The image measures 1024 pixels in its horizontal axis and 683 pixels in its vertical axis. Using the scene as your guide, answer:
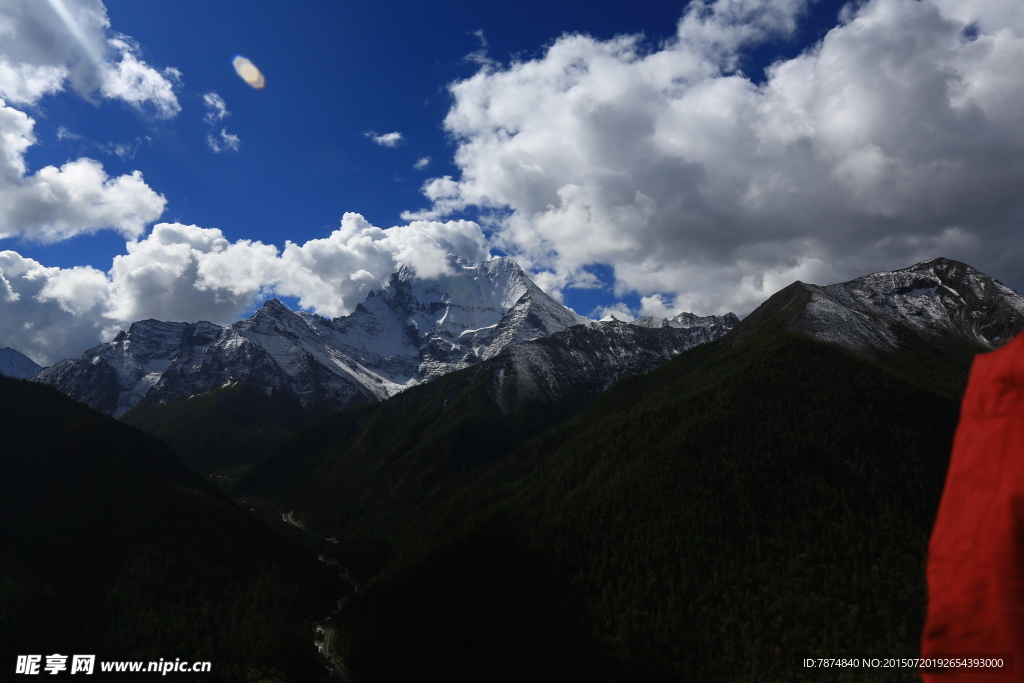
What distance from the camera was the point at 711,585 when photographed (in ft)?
487

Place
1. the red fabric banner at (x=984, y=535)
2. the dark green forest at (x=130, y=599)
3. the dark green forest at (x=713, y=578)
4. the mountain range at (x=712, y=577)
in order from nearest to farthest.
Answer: the red fabric banner at (x=984, y=535), the dark green forest at (x=713, y=578), the mountain range at (x=712, y=577), the dark green forest at (x=130, y=599)

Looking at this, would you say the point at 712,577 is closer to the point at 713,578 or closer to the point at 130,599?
the point at 713,578

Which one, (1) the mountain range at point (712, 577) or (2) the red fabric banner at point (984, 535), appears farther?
(1) the mountain range at point (712, 577)

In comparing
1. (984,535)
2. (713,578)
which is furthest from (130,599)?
(984,535)

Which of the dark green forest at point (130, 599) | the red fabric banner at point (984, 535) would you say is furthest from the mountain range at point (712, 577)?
the red fabric banner at point (984, 535)

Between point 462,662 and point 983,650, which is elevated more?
point 983,650

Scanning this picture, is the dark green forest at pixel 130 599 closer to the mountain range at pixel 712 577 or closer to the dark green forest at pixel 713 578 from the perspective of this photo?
the dark green forest at pixel 713 578

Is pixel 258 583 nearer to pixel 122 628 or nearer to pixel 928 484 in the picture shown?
pixel 122 628

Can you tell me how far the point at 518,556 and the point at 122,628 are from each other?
407ft

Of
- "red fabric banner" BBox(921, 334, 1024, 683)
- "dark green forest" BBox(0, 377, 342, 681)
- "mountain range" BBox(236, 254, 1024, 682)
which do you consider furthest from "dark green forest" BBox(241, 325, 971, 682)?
"red fabric banner" BBox(921, 334, 1024, 683)

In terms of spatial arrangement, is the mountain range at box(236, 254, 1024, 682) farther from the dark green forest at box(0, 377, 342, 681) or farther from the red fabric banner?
the red fabric banner

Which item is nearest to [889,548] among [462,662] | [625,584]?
[625,584]

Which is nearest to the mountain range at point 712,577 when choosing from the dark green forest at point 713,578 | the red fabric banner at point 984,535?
the dark green forest at point 713,578

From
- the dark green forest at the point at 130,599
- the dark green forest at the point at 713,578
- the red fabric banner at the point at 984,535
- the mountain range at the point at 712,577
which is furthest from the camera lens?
the dark green forest at the point at 130,599
